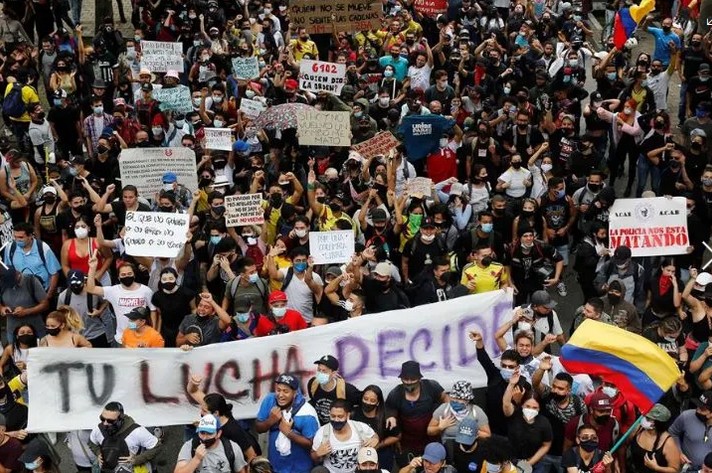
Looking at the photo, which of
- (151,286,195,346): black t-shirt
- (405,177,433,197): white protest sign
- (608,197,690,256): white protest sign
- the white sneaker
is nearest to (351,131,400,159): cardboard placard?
(405,177,433,197): white protest sign

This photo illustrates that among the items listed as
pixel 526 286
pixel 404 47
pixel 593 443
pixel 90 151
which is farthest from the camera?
pixel 404 47

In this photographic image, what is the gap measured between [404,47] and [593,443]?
10.7m

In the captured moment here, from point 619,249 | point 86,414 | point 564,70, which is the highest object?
point 564,70

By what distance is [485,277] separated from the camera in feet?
33.9

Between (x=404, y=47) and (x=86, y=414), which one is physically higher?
(x=404, y=47)

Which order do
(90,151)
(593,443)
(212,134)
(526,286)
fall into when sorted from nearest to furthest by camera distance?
(593,443), (526,286), (212,134), (90,151)

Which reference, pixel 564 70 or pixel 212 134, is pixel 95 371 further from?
pixel 564 70

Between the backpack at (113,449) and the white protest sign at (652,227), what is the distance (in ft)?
17.9

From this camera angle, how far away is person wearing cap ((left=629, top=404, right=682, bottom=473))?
820 cm

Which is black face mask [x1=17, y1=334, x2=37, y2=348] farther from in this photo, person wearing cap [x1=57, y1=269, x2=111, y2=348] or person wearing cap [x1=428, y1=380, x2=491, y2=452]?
person wearing cap [x1=428, y1=380, x2=491, y2=452]

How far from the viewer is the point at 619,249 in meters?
10.8

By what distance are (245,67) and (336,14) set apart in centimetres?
237

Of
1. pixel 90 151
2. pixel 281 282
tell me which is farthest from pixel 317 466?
pixel 90 151

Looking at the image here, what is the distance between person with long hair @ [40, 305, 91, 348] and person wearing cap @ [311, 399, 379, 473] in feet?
8.02
